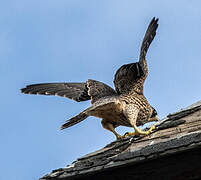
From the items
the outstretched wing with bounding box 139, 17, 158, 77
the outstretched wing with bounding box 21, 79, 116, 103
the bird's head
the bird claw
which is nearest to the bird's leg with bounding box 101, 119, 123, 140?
the bird claw

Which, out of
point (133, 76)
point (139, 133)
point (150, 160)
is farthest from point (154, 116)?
point (150, 160)

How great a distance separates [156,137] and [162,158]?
803mm

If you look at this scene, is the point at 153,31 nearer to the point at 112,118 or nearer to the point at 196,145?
the point at 112,118

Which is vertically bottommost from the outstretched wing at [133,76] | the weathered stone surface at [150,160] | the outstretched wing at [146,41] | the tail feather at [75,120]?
the weathered stone surface at [150,160]

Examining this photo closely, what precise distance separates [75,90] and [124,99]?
1.21 m

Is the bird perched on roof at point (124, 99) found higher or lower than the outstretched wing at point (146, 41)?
lower

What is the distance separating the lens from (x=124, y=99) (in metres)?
4.60

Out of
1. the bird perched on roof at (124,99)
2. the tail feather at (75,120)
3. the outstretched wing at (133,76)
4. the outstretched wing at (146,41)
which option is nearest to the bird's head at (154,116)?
the bird perched on roof at (124,99)

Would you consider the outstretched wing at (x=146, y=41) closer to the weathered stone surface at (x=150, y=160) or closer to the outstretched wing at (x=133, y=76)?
the outstretched wing at (x=133, y=76)

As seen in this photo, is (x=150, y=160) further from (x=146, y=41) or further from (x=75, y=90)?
(x=75, y=90)

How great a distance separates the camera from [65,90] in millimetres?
5707

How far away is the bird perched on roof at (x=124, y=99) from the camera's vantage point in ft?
14.6

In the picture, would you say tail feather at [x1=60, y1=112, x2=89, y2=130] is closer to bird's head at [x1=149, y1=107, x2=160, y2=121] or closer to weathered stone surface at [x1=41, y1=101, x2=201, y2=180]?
bird's head at [x1=149, y1=107, x2=160, y2=121]

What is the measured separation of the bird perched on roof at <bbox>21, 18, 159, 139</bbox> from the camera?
4.46m
